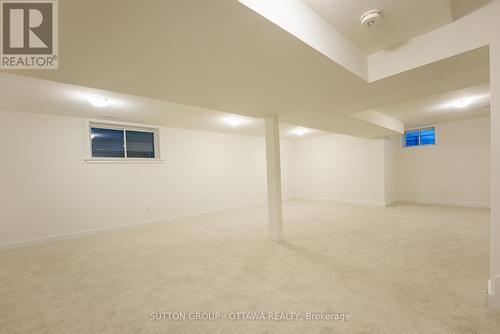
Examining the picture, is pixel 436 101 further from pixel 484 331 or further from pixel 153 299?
pixel 153 299

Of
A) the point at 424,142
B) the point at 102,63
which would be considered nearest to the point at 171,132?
the point at 102,63

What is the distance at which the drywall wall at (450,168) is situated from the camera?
17.4ft

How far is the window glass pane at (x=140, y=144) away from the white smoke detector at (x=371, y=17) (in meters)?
4.91

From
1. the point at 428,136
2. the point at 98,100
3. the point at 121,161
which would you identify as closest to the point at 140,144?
the point at 121,161

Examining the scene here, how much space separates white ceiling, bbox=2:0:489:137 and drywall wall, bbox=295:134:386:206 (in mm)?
3984

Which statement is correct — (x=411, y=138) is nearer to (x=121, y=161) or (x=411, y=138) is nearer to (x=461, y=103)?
(x=461, y=103)

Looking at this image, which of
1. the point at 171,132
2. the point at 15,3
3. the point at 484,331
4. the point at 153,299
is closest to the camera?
the point at 15,3

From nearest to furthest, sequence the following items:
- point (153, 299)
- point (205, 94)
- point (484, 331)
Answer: point (484, 331) < point (153, 299) < point (205, 94)

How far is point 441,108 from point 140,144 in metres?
6.92

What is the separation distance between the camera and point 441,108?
430 centimetres

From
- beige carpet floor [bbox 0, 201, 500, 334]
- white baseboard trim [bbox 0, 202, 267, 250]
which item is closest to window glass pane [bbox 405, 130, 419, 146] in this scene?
beige carpet floor [bbox 0, 201, 500, 334]

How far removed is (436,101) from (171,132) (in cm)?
581

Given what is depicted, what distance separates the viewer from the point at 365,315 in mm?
1617

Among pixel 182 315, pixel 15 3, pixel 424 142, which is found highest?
pixel 15 3
